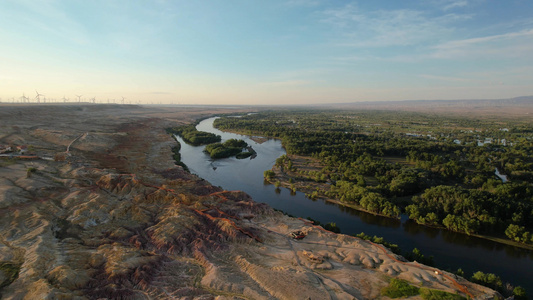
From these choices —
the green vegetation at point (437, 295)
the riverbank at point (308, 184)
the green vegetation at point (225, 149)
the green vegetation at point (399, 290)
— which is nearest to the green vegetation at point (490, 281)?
the green vegetation at point (437, 295)

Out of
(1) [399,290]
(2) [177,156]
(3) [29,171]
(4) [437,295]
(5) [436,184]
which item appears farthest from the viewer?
(2) [177,156]

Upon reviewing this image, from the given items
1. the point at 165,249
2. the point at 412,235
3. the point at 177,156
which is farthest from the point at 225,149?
the point at 412,235

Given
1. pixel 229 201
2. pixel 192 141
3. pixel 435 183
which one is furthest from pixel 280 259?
pixel 192 141

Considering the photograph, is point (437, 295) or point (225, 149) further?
point (225, 149)

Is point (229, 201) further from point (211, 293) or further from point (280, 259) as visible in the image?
point (211, 293)

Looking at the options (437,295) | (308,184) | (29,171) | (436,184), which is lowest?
(308,184)

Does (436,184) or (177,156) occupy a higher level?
(177,156)

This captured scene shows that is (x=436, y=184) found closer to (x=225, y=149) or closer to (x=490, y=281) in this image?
(x=490, y=281)
